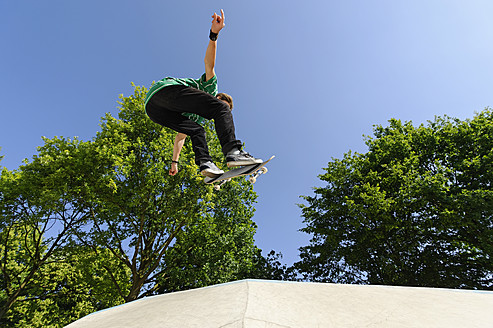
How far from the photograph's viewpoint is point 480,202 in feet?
45.6

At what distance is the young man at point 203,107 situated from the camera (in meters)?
3.44

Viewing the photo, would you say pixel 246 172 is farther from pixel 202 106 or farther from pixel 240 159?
pixel 202 106

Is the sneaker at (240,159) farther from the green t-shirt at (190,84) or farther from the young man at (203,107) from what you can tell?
the green t-shirt at (190,84)

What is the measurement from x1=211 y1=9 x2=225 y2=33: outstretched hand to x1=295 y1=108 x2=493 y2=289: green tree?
15218 millimetres

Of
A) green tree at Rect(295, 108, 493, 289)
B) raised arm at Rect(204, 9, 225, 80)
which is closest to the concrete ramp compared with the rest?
raised arm at Rect(204, 9, 225, 80)

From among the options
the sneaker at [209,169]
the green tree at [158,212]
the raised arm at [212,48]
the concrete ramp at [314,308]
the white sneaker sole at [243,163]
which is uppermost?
the green tree at [158,212]

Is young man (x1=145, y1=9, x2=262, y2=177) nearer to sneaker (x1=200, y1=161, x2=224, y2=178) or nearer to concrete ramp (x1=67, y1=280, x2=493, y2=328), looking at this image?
sneaker (x1=200, y1=161, x2=224, y2=178)

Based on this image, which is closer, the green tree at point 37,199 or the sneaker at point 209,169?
the sneaker at point 209,169

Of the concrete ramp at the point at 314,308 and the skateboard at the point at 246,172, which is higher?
the skateboard at the point at 246,172

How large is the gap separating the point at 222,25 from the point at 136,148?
1343 centimetres

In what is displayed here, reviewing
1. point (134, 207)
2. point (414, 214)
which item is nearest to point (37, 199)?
point (134, 207)

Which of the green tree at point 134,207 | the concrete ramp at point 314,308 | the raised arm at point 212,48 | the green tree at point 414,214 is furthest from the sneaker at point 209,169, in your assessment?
the green tree at point 414,214

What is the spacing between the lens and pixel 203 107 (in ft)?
11.8

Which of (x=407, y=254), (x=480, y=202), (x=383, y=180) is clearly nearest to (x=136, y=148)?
(x=383, y=180)
